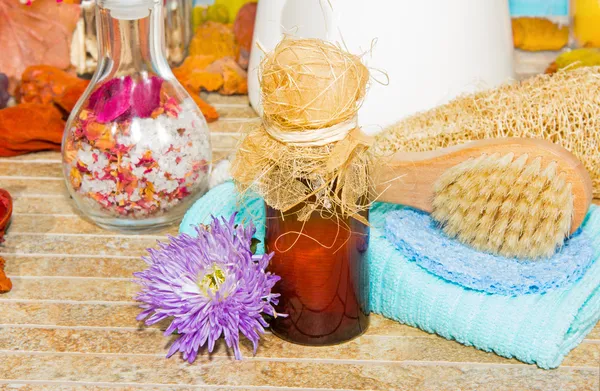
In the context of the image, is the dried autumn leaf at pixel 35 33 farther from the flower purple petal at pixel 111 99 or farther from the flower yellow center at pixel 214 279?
the flower yellow center at pixel 214 279

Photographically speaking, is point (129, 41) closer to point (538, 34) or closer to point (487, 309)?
point (487, 309)

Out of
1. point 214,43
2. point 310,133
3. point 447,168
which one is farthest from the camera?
point 214,43

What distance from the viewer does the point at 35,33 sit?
3.66 feet

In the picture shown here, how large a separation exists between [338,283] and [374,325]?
0.08 m

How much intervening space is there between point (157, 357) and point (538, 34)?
0.79 meters

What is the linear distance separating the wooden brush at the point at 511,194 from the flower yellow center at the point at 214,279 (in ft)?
0.48

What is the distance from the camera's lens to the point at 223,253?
24.5 inches

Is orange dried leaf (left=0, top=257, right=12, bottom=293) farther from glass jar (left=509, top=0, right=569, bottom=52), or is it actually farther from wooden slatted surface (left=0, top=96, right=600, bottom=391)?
glass jar (left=509, top=0, right=569, bottom=52)

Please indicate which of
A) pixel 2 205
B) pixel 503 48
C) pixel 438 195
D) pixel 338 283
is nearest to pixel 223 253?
pixel 338 283

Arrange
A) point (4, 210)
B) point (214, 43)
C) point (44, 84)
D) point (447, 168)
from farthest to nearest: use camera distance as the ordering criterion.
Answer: point (214, 43) < point (44, 84) < point (4, 210) < point (447, 168)

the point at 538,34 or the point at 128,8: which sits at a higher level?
the point at 128,8

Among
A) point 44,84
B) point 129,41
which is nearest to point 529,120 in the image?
point 129,41

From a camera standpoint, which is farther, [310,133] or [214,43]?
[214,43]

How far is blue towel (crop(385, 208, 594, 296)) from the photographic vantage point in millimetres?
640
